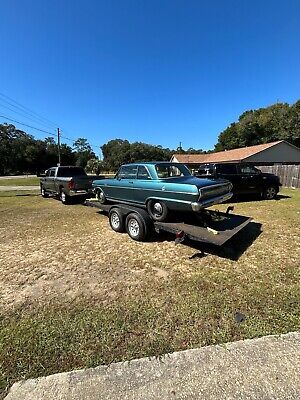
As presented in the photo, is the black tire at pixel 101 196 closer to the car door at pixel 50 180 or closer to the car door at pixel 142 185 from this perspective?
the car door at pixel 142 185

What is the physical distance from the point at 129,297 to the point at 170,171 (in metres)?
3.81

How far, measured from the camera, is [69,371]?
240cm

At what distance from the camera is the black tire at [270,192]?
12.6 metres

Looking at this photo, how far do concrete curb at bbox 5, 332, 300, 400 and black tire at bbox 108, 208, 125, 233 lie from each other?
4426 mm

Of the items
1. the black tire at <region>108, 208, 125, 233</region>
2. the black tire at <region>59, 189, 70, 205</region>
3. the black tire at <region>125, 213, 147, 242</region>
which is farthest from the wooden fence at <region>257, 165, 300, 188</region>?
the black tire at <region>125, 213, 147, 242</region>

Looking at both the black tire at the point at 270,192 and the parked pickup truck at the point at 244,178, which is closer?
the parked pickup truck at the point at 244,178

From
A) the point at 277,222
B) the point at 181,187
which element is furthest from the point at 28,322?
the point at 277,222

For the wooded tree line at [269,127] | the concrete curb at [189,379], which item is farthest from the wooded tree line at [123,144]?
the concrete curb at [189,379]

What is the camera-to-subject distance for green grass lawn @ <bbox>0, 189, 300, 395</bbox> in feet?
8.86

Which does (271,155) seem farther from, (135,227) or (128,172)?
(135,227)

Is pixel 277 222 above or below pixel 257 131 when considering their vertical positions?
below

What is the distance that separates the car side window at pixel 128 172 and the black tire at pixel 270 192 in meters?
8.36

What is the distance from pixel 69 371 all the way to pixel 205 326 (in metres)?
1.56

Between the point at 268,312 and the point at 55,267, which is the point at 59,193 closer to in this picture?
the point at 55,267
